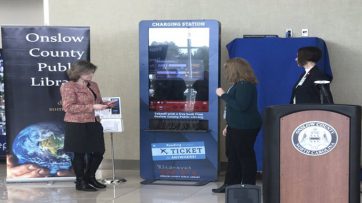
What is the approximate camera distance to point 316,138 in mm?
3008

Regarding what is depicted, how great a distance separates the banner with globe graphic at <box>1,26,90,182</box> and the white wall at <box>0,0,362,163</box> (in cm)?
97

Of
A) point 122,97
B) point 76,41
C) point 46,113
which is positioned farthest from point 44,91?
point 122,97

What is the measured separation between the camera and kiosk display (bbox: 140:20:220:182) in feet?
19.1

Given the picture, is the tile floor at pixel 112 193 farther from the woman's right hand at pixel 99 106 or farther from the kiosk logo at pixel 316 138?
the kiosk logo at pixel 316 138

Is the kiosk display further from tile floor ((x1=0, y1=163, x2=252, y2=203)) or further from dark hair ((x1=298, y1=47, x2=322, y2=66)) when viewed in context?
dark hair ((x1=298, y1=47, x2=322, y2=66))

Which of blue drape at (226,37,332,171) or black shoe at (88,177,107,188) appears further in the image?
blue drape at (226,37,332,171)

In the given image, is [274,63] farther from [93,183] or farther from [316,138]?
[316,138]

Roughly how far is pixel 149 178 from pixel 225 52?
1.65 meters

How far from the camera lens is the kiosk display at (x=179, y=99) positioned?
5820mm

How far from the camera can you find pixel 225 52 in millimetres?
6340

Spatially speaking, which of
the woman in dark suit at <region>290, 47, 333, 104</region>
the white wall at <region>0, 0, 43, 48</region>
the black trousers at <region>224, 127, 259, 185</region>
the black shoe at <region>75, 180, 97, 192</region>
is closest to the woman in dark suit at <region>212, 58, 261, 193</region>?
the black trousers at <region>224, 127, 259, 185</region>

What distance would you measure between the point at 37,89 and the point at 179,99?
4.85 ft

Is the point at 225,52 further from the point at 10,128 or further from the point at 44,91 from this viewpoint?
the point at 10,128

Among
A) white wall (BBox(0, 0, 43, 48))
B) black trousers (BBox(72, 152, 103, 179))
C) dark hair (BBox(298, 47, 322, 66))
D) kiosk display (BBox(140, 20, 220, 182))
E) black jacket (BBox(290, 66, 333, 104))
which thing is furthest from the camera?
white wall (BBox(0, 0, 43, 48))
